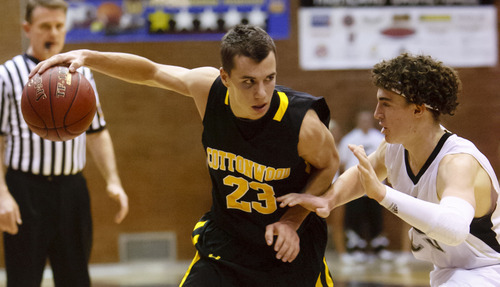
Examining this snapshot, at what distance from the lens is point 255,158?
2957 millimetres

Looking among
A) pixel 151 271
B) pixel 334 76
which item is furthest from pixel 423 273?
pixel 151 271

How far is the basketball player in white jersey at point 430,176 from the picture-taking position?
276cm

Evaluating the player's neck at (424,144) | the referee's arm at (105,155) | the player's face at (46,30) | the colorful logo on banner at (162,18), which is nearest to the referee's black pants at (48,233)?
the referee's arm at (105,155)

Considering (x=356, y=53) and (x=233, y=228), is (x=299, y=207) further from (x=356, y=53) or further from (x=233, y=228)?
(x=356, y=53)

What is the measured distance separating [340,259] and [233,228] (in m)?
5.10

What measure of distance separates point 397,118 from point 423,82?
229 millimetres

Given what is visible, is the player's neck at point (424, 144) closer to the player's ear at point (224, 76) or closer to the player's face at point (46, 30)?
the player's ear at point (224, 76)

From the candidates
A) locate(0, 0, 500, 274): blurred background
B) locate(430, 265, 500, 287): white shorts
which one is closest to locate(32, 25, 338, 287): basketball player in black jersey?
locate(430, 265, 500, 287): white shorts

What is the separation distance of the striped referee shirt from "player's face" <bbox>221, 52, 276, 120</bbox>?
163 cm

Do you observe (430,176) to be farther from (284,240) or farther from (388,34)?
(388,34)

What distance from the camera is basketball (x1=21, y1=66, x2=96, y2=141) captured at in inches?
123

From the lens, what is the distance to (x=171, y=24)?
7.91 metres

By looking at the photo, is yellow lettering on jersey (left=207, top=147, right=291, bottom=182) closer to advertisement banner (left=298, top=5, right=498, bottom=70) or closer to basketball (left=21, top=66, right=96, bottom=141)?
basketball (left=21, top=66, right=96, bottom=141)

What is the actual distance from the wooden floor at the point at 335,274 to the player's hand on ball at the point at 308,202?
3.91 m
